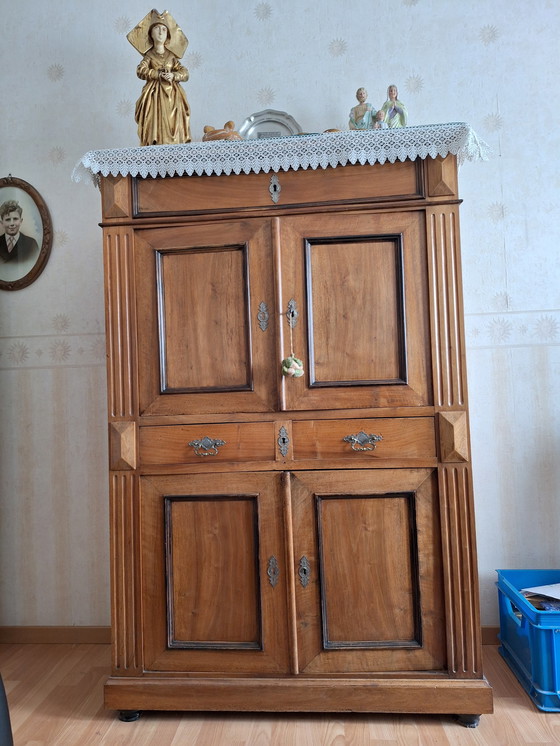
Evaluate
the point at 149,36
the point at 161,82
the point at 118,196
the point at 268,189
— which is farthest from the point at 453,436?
the point at 149,36

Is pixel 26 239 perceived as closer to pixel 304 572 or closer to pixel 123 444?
pixel 123 444

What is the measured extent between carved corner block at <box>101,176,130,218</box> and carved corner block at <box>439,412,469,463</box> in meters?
1.18

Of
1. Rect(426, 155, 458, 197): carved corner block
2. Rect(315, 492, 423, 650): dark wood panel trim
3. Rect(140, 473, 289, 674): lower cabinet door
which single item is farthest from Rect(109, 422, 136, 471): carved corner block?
Rect(426, 155, 458, 197): carved corner block

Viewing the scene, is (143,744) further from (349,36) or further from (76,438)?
(349,36)

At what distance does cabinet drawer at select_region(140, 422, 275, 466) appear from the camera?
6.31ft

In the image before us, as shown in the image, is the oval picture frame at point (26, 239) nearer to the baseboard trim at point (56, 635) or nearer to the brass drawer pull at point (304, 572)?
the baseboard trim at point (56, 635)

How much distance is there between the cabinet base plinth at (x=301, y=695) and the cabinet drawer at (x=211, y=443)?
681 mm

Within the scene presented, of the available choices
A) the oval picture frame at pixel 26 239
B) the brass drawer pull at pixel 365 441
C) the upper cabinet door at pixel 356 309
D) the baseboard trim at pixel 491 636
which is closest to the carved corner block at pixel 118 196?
the upper cabinet door at pixel 356 309

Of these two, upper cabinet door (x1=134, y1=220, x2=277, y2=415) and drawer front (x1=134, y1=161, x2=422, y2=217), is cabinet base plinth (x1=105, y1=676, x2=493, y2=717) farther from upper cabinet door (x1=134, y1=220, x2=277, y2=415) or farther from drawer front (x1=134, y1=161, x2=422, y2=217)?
drawer front (x1=134, y1=161, x2=422, y2=217)

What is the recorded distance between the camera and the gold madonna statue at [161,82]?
212 cm

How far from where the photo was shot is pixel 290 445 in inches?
75.3

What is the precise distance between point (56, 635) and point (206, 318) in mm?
1577

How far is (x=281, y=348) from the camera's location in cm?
192

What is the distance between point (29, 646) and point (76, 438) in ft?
2.89
